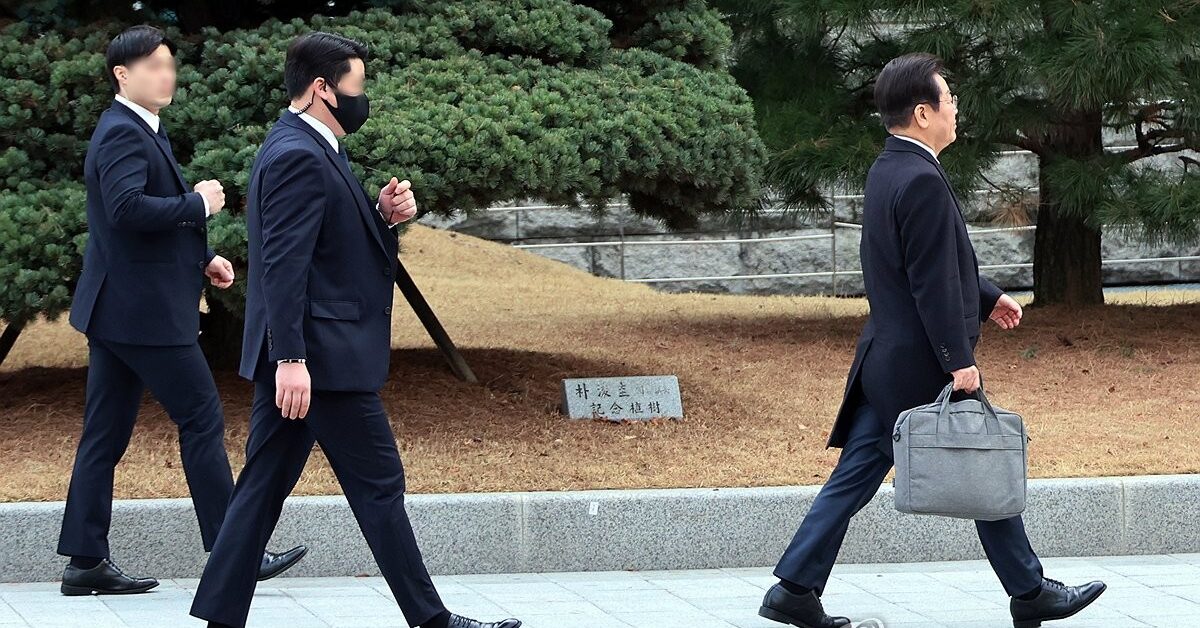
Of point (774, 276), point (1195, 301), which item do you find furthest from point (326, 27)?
point (774, 276)

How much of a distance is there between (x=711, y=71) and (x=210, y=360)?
2.93m

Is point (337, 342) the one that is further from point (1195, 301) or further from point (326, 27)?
point (1195, 301)

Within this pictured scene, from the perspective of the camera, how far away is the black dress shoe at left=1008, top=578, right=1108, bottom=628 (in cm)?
440

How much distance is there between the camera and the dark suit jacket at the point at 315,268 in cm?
382

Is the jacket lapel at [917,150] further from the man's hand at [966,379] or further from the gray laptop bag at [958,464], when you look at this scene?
the gray laptop bag at [958,464]

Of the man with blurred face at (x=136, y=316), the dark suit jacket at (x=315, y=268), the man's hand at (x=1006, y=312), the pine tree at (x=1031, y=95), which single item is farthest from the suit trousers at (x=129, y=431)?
the pine tree at (x=1031, y=95)

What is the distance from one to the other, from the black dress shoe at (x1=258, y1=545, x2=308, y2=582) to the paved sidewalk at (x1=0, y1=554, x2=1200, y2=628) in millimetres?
117

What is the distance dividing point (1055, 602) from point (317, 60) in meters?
2.61

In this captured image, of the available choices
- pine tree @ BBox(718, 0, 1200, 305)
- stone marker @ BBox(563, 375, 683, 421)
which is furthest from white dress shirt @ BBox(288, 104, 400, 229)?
pine tree @ BBox(718, 0, 1200, 305)

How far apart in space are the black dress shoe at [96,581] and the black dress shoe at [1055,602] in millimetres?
2842

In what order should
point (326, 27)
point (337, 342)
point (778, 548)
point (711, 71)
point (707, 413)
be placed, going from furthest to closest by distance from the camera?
1. point (711, 71)
2. point (707, 413)
3. point (326, 27)
4. point (778, 548)
5. point (337, 342)

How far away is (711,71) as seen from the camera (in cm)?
759

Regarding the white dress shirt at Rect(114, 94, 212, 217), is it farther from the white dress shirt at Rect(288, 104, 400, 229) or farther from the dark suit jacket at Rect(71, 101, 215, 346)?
the white dress shirt at Rect(288, 104, 400, 229)

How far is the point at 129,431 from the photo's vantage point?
196 inches
